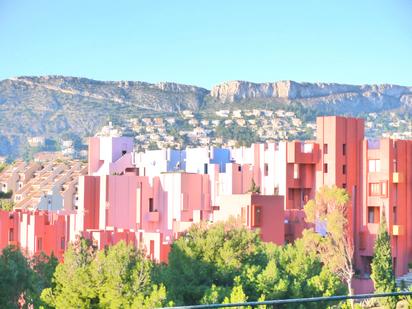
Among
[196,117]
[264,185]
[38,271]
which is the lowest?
[38,271]

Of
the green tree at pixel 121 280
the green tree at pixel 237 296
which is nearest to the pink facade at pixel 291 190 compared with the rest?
the green tree at pixel 237 296

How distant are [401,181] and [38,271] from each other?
55.3 feet

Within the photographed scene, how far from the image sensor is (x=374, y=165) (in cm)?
4184

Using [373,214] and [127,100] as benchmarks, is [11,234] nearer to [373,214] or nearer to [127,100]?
[373,214]

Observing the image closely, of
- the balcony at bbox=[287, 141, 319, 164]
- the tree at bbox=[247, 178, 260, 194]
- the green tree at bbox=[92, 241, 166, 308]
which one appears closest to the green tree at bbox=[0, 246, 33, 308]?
the green tree at bbox=[92, 241, 166, 308]

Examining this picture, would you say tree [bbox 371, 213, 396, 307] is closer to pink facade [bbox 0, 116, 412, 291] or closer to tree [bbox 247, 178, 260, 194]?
pink facade [bbox 0, 116, 412, 291]

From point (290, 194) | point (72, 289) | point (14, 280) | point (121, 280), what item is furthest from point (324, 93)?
point (72, 289)

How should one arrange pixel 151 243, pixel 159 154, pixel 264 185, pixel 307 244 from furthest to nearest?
pixel 159 154, pixel 264 185, pixel 307 244, pixel 151 243

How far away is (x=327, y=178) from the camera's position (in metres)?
42.0

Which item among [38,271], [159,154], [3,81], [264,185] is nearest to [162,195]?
[264,185]

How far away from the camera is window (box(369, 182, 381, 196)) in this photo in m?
41.4

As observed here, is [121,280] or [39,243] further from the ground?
[39,243]

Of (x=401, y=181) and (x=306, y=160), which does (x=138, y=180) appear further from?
(x=401, y=181)

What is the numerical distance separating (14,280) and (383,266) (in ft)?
43.4
